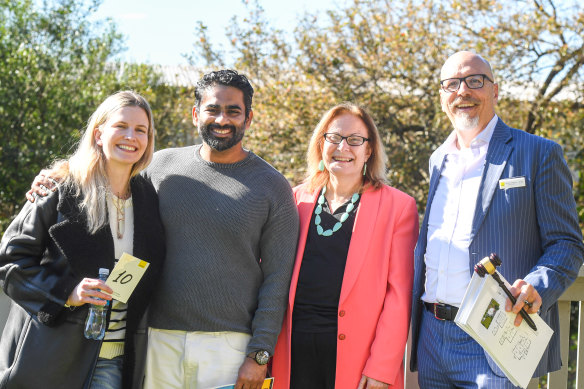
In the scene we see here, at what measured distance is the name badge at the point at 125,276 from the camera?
9.44ft

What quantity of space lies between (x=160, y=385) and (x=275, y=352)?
0.63 m

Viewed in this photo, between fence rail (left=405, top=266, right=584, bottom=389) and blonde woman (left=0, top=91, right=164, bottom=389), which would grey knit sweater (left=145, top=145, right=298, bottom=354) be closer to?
blonde woman (left=0, top=91, right=164, bottom=389)

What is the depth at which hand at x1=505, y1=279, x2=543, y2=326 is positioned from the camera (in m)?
2.65

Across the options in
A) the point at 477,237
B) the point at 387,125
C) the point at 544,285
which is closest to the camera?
the point at 544,285

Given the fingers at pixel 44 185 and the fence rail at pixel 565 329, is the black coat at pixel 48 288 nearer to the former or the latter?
the fingers at pixel 44 185

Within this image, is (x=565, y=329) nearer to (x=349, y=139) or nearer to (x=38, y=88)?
(x=349, y=139)

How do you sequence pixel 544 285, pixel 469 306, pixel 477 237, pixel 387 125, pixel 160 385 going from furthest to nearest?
pixel 387 125, pixel 160 385, pixel 477 237, pixel 544 285, pixel 469 306

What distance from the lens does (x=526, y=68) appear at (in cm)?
769

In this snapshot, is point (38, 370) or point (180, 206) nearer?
point (38, 370)

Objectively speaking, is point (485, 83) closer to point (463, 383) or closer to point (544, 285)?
point (544, 285)

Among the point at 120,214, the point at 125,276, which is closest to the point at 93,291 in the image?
the point at 125,276

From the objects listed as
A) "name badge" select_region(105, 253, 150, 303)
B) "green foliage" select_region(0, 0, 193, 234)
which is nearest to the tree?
"green foliage" select_region(0, 0, 193, 234)

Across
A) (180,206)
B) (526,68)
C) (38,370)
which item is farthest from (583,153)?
(38,370)

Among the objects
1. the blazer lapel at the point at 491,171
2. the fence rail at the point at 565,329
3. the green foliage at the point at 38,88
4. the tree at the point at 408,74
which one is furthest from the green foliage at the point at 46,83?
the blazer lapel at the point at 491,171
